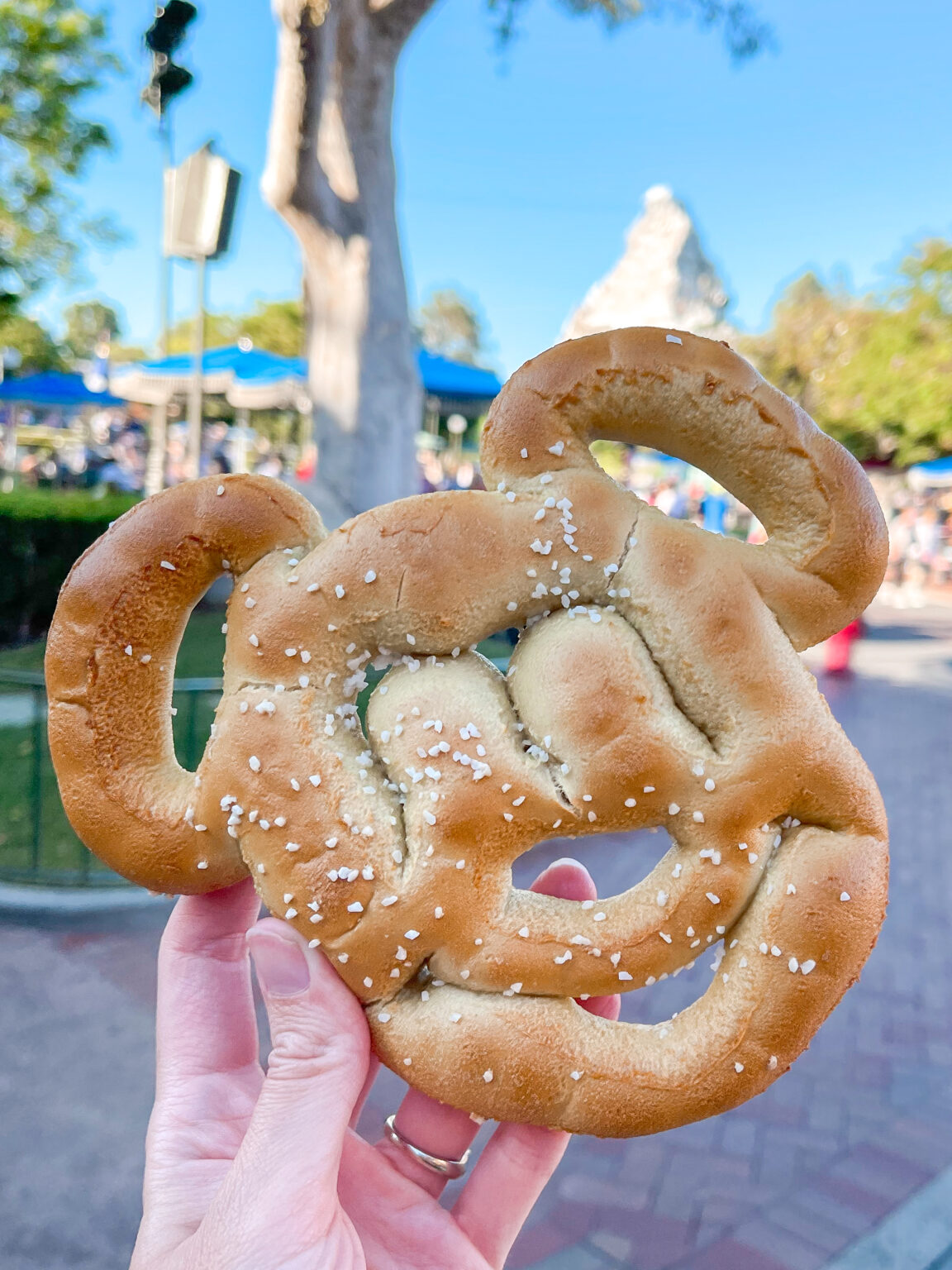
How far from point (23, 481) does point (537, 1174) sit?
804 inches

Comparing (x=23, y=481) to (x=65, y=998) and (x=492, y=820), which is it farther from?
(x=492, y=820)

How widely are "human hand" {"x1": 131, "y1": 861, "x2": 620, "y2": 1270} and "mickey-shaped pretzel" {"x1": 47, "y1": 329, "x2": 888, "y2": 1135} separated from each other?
107 millimetres

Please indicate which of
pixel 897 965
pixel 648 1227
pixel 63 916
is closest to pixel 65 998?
pixel 63 916

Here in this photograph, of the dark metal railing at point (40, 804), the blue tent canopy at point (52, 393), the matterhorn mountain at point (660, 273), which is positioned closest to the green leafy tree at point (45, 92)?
the blue tent canopy at point (52, 393)

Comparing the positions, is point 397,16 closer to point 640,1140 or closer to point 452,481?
point 640,1140

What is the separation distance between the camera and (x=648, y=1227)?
3131 mm

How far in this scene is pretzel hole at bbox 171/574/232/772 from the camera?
16.2ft

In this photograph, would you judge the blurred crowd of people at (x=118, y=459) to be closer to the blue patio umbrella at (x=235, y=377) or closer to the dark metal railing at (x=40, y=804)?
the blue patio umbrella at (x=235, y=377)

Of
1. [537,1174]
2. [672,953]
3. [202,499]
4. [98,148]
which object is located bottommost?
[537,1174]

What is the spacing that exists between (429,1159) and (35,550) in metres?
9.15

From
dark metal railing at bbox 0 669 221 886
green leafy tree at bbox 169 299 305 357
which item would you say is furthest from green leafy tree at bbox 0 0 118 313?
green leafy tree at bbox 169 299 305 357

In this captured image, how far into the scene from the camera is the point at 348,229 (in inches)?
268

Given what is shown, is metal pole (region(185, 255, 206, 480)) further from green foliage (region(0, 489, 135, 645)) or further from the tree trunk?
green foliage (region(0, 489, 135, 645))

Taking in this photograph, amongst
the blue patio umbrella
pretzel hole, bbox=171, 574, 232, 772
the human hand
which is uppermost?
the blue patio umbrella
